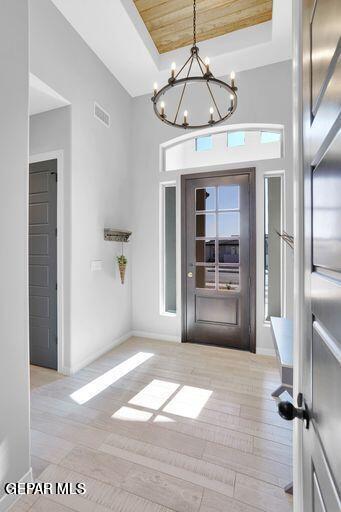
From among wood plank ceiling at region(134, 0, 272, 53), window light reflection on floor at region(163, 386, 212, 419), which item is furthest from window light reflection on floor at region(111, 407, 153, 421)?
wood plank ceiling at region(134, 0, 272, 53)

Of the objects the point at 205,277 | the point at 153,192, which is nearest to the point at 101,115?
the point at 153,192

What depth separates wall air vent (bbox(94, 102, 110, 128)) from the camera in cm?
312

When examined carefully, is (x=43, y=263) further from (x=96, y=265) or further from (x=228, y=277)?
(x=228, y=277)

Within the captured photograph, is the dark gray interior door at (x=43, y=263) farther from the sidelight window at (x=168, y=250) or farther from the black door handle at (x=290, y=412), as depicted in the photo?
the black door handle at (x=290, y=412)

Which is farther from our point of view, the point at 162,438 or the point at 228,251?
the point at 228,251

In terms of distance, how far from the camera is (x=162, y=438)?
6.11 feet

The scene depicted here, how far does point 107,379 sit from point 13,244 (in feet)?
6.13

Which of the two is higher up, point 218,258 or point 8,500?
point 218,258

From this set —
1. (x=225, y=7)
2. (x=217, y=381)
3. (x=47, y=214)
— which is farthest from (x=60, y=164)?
(x=217, y=381)

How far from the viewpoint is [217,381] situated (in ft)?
8.66

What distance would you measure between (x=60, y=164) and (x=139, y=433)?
266cm

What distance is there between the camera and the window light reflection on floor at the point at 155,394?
226cm

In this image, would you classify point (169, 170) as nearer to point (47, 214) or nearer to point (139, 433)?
point (47, 214)

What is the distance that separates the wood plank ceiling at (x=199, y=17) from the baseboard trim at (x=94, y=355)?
12.8 feet
